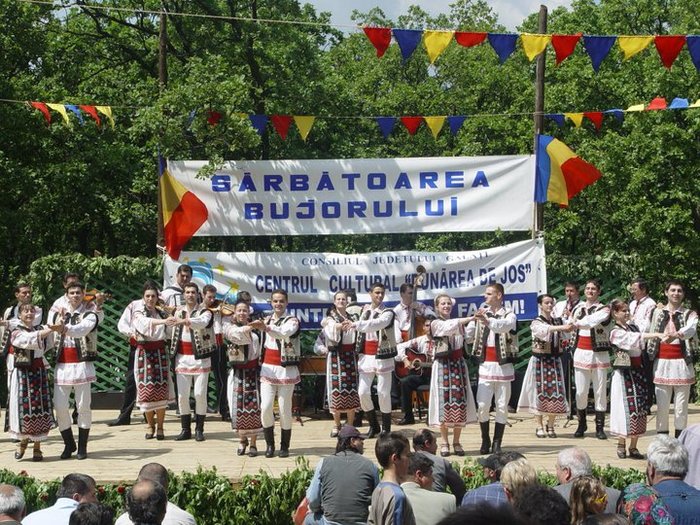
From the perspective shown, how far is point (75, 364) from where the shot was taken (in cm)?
1038

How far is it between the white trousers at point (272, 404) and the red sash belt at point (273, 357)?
197 millimetres

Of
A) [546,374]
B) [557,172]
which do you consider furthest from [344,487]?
[557,172]

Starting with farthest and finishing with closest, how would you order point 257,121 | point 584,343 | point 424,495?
1. point 257,121
2. point 584,343
3. point 424,495

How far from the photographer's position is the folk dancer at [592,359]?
11.2 metres

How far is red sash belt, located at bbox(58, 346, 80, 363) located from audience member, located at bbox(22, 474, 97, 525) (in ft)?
16.9

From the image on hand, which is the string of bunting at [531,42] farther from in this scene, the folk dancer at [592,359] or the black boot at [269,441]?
the black boot at [269,441]

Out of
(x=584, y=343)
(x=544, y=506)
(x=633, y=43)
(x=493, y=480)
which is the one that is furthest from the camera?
(x=584, y=343)

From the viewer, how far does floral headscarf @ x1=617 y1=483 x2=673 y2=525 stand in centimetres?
471

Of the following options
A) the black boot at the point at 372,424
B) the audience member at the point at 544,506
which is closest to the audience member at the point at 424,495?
the audience member at the point at 544,506

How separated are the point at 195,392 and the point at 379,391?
70.2 inches

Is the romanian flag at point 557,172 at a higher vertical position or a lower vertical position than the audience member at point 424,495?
higher

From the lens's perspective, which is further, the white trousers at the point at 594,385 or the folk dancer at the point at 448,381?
the white trousers at the point at 594,385

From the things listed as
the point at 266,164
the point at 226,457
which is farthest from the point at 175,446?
the point at 266,164

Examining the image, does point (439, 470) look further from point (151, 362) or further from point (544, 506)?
point (151, 362)
